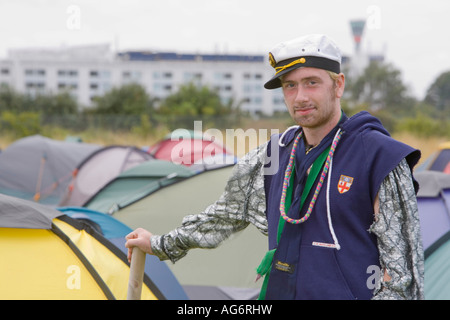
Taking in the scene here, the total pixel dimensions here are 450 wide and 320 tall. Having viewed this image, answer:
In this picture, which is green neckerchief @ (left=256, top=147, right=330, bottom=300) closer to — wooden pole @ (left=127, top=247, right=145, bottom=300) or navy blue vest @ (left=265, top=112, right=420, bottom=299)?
navy blue vest @ (left=265, top=112, right=420, bottom=299)

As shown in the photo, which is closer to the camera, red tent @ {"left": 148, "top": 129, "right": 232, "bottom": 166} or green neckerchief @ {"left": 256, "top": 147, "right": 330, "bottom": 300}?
green neckerchief @ {"left": 256, "top": 147, "right": 330, "bottom": 300}

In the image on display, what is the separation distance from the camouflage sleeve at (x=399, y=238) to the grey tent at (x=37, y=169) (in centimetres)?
733

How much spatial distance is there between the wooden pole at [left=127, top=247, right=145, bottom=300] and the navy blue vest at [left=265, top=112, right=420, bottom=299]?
0.45 meters

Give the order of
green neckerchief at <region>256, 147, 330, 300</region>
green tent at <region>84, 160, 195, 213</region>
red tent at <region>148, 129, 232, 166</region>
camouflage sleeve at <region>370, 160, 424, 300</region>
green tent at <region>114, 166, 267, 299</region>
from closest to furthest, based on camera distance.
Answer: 1. camouflage sleeve at <region>370, 160, 424, 300</region>
2. green neckerchief at <region>256, 147, 330, 300</region>
3. green tent at <region>114, 166, 267, 299</region>
4. green tent at <region>84, 160, 195, 213</region>
5. red tent at <region>148, 129, 232, 166</region>

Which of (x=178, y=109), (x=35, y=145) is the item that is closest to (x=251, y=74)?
(x=178, y=109)

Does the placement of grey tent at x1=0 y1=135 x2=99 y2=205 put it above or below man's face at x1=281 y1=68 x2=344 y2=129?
below

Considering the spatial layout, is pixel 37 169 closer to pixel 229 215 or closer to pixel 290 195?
pixel 229 215

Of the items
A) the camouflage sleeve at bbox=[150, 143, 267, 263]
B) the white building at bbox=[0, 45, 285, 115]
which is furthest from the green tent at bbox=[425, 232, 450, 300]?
the white building at bbox=[0, 45, 285, 115]

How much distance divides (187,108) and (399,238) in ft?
94.7

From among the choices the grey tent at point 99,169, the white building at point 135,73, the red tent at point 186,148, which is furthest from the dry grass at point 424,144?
the white building at point 135,73

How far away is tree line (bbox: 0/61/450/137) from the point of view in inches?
803

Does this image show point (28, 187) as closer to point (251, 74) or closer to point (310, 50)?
point (310, 50)

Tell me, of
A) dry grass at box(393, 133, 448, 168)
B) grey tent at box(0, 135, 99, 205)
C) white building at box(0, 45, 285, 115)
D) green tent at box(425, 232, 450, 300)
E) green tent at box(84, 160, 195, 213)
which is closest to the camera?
green tent at box(425, 232, 450, 300)
